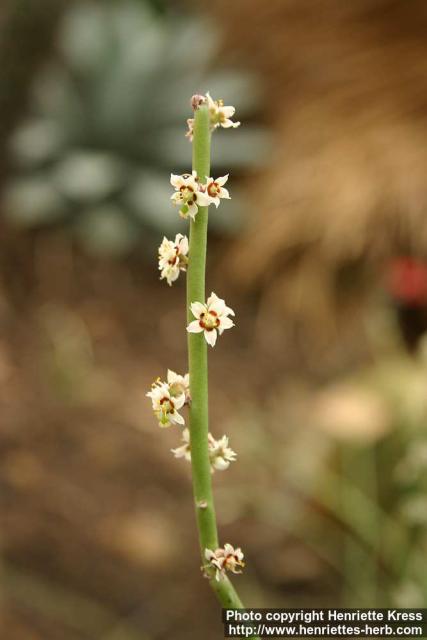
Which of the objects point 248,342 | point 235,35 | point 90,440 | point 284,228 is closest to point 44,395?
point 90,440

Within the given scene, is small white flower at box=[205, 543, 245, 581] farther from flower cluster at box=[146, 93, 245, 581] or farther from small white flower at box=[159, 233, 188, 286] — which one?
small white flower at box=[159, 233, 188, 286]

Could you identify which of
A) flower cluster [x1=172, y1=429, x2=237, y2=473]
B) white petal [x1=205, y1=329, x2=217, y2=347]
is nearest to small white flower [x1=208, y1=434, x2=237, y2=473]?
flower cluster [x1=172, y1=429, x2=237, y2=473]

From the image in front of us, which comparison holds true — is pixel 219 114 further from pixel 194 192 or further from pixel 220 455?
pixel 220 455

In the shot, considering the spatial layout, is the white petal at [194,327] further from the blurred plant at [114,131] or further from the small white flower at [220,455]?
the blurred plant at [114,131]

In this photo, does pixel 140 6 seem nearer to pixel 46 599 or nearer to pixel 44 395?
pixel 44 395

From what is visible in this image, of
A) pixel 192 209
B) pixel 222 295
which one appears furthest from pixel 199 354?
pixel 222 295

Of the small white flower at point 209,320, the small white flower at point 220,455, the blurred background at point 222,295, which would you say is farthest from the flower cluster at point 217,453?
the blurred background at point 222,295
